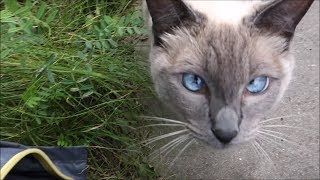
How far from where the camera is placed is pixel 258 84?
1.64 metres

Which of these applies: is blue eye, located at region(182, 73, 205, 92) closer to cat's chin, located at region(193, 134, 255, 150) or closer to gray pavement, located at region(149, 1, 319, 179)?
cat's chin, located at region(193, 134, 255, 150)

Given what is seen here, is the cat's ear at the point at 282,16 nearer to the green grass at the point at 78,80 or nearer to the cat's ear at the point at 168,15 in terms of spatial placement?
the cat's ear at the point at 168,15

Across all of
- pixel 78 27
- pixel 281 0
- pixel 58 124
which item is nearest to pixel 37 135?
pixel 58 124

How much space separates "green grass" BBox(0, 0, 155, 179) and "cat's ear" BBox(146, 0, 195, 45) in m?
0.38

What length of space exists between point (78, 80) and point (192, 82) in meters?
0.53

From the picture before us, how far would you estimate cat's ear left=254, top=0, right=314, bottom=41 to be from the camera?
1566 mm

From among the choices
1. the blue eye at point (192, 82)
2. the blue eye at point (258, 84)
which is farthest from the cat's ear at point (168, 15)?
the blue eye at point (258, 84)

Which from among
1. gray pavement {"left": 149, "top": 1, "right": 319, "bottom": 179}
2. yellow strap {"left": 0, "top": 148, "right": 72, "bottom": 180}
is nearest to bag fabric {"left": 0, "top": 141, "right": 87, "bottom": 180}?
yellow strap {"left": 0, "top": 148, "right": 72, "bottom": 180}

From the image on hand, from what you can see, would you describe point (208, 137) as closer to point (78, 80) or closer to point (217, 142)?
point (217, 142)

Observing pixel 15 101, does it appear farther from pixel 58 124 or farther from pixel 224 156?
pixel 224 156

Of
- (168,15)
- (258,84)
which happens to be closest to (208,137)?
(258,84)

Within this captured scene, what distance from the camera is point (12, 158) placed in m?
1.68

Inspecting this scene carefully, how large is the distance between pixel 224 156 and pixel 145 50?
591 millimetres

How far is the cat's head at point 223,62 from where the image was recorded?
1.58m
